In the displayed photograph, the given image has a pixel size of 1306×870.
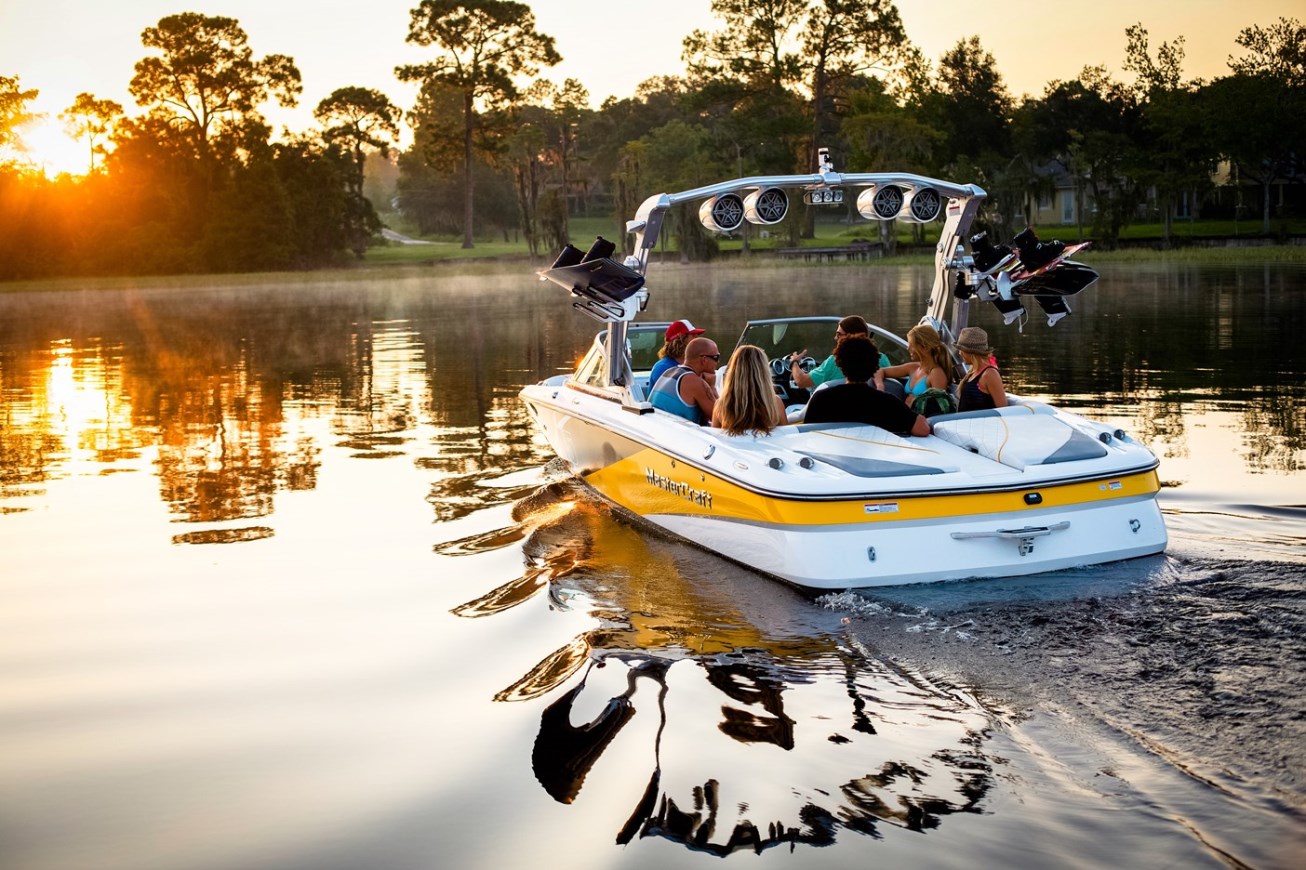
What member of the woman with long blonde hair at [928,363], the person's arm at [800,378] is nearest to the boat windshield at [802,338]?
the person's arm at [800,378]

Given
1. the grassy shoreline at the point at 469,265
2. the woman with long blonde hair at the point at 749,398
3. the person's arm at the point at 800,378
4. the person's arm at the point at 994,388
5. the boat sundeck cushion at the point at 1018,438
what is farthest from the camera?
the grassy shoreline at the point at 469,265

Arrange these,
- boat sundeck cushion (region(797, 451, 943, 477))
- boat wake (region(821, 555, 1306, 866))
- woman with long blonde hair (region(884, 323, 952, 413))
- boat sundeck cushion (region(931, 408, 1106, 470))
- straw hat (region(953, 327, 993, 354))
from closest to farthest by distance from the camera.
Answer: boat wake (region(821, 555, 1306, 866)), boat sundeck cushion (region(797, 451, 943, 477)), boat sundeck cushion (region(931, 408, 1106, 470)), straw hat (region(953, 327, 993, 354)), woman with long blonde hair (region(884, 323, 952, 413))

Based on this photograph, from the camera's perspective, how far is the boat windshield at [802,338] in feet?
35.9

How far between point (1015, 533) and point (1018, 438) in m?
0.68

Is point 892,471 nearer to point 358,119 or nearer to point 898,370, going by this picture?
point 898,370

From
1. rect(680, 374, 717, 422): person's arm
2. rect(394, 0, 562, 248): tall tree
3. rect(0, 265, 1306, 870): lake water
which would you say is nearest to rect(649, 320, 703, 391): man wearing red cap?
rect(680, 374, 717, 422): person's arm

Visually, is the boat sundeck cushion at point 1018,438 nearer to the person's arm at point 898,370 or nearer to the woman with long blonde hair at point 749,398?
the woman with long blonde hair at point 749,398

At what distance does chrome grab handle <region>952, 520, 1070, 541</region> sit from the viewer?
7.39 metres

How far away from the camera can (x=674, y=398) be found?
A: 9375mm

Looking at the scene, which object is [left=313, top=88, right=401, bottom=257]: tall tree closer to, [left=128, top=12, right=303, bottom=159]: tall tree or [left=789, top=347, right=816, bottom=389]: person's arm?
[left=128, top=12, right=303, bottom=159]: tall tree

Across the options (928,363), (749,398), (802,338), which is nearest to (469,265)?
(802,338)

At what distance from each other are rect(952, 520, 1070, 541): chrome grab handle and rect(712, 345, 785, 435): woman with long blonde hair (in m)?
1.43

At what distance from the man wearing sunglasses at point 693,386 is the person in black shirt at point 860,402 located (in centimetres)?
98

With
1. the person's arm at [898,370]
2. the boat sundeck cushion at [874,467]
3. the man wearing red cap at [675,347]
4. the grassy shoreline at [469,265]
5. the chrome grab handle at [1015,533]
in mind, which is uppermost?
the grassy shoreline at [469,265]
